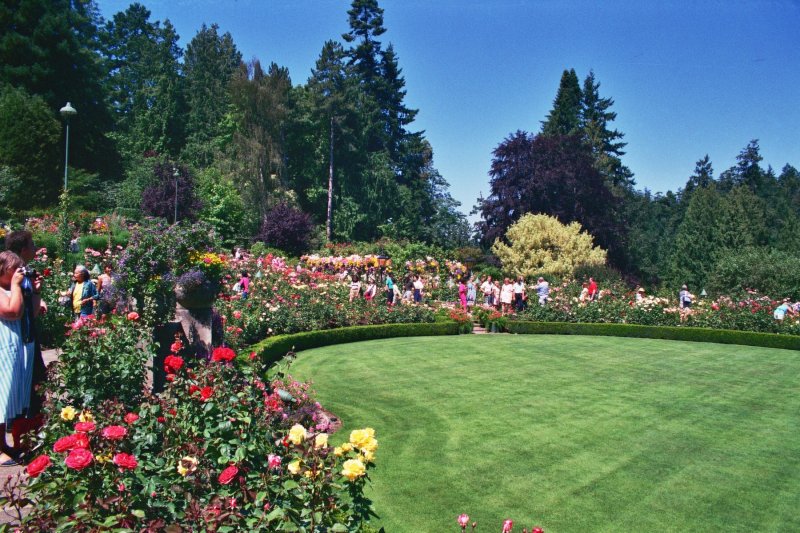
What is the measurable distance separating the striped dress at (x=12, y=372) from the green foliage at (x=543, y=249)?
24.6 m

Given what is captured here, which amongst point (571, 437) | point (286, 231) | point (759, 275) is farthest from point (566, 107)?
point (571, 437)

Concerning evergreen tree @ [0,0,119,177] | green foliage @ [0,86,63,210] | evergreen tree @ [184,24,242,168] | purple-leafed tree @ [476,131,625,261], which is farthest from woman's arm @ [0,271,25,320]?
evergreen tree @ [184,24,242,168]

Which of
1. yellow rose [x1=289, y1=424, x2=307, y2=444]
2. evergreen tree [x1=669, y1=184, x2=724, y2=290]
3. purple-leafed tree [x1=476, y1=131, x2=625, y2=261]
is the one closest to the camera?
yellow rose [x1=289, y1=424, x2=307, y2=444]

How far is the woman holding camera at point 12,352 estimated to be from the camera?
12.6 ft

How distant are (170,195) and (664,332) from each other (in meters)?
22.9

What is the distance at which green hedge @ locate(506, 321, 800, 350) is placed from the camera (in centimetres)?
1599

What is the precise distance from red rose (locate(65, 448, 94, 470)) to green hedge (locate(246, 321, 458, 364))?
24.8 ft

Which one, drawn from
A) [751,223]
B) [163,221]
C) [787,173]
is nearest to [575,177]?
[751,223]

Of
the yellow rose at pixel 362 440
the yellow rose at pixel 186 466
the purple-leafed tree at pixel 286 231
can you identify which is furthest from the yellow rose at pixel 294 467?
the purple-leafed tree at pixel 286 231

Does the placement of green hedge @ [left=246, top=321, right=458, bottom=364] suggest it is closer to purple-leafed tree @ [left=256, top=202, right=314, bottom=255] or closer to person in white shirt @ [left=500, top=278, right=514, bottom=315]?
person in white shirt @ [left=500, top=278, right=514, bottom=315]

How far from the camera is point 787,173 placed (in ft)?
224

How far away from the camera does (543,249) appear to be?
28.8 m

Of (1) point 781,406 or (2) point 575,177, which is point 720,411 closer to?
(1) point 781,406

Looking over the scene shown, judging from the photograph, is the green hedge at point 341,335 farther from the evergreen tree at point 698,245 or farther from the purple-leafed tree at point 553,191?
the evergreen tree at point 698,245
